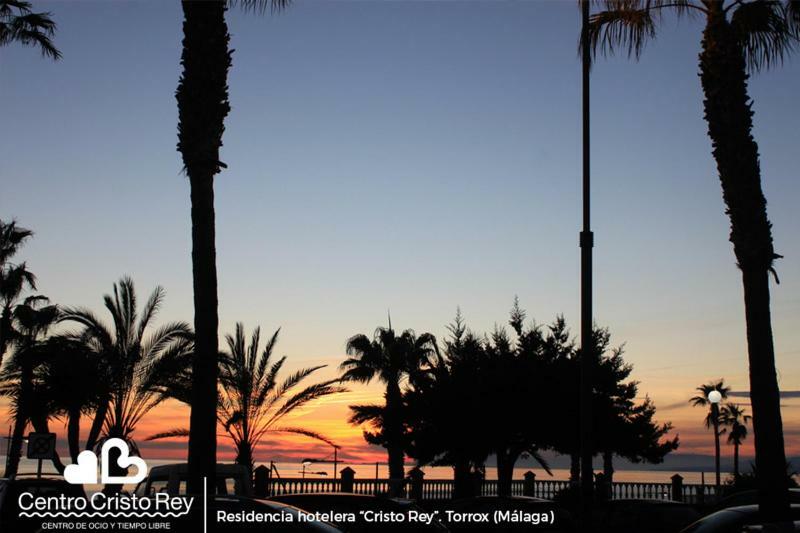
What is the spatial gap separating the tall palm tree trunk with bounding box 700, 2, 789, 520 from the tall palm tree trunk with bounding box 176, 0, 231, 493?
793 centimetres

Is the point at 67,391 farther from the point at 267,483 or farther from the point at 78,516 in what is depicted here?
the point at 78,516

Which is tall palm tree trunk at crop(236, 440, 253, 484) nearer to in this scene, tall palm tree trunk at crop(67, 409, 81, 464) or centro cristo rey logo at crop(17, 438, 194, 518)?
tall palm tree trunk at crop(67, 409, 81, 464)

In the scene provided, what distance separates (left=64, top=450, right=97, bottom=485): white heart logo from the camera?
20453 mm

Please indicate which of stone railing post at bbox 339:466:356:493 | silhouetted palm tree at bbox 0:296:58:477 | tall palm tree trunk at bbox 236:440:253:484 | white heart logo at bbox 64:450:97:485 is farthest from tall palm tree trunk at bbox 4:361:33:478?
white heart logo at bbox 64:450:97:485

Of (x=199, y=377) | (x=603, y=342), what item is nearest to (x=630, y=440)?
(x=603, y=342)

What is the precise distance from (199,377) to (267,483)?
64.5 feet

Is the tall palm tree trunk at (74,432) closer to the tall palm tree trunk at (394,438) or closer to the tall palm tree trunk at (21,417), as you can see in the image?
the tall palm tree trunk at (21,417)

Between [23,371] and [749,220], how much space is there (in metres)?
32.4

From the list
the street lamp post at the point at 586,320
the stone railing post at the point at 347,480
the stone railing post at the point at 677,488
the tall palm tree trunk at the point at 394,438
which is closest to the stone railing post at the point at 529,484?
the tall palm tree trunk at the point at 394,438

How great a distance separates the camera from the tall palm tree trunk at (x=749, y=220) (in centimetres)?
1367

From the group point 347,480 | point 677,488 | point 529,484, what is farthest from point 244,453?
point 677,488

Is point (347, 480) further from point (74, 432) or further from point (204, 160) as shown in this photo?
point (204, 160)

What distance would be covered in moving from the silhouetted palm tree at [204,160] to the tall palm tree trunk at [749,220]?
312 inches

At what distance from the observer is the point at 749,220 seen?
14.6m
